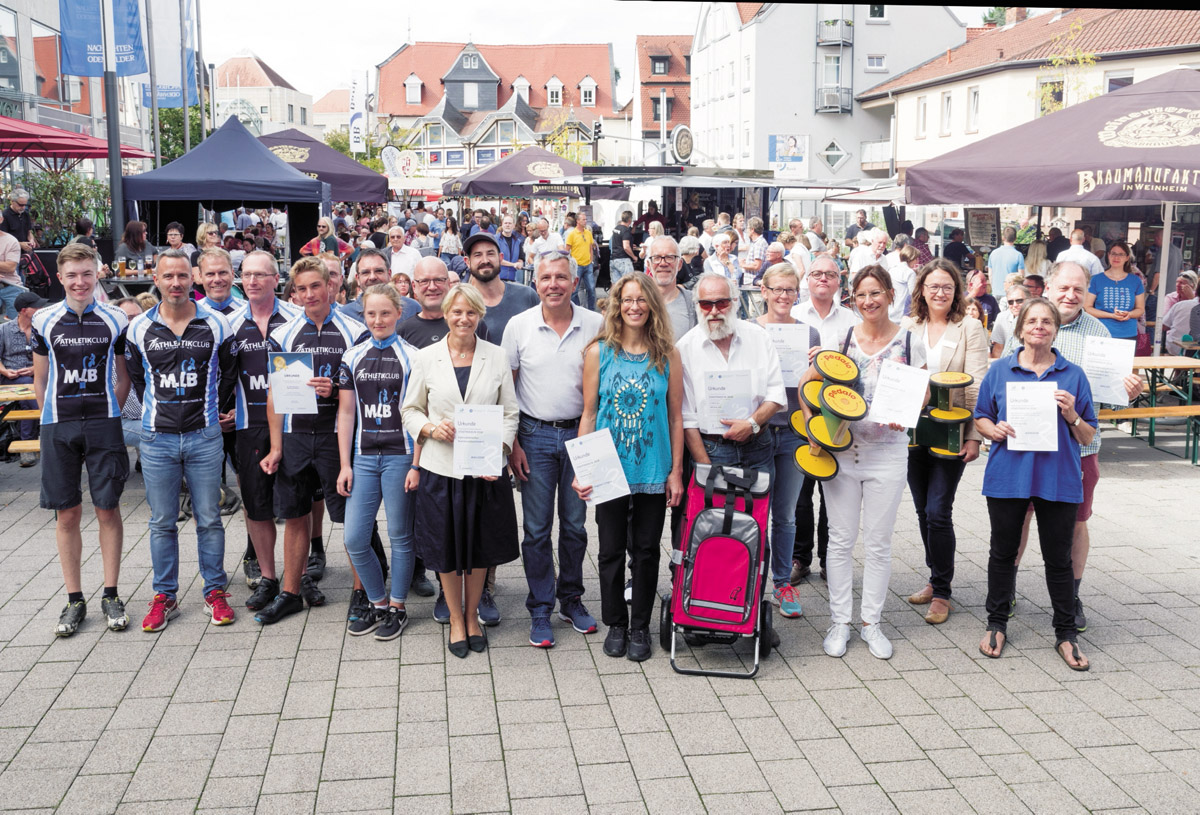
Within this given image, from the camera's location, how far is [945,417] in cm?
514

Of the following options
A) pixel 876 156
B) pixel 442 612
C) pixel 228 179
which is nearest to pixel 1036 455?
pixel 442 612

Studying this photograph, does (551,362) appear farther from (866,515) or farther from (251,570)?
→ (251,570)

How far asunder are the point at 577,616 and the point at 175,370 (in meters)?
2.39

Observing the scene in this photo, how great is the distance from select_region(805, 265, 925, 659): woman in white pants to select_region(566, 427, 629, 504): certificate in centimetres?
98

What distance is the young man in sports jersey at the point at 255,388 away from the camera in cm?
545

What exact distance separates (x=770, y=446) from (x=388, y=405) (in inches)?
74.7

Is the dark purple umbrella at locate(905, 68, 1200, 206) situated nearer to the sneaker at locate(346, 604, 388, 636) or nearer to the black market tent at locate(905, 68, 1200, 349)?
the black market tent at locate(905, 68, 1200, 349)

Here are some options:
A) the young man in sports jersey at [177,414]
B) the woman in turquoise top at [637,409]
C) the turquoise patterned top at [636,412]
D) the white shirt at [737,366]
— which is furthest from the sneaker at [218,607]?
the white shirt at [737,366]

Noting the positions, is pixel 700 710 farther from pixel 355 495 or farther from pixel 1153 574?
pixel 1153 574

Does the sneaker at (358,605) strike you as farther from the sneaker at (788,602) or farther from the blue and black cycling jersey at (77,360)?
the sneaker at (788,602)

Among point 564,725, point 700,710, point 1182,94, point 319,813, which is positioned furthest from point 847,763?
point 1182,94

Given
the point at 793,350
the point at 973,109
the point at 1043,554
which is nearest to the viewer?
the point at 1043,554

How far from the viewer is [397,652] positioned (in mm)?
5117

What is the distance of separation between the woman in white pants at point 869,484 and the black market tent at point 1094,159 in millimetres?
4859
